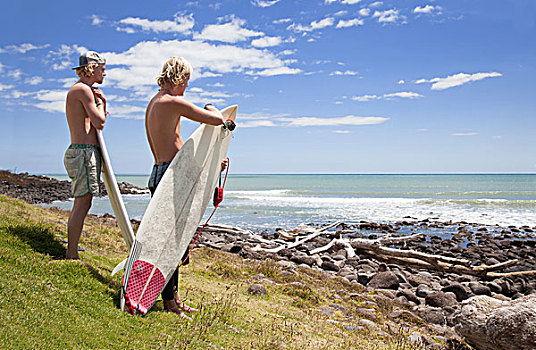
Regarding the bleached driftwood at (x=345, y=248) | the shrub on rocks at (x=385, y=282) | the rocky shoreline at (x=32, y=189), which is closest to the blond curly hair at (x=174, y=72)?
the shrub on rocks at (x=385, y=282)

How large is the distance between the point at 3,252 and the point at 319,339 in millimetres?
4210

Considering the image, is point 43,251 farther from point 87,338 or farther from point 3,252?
point 87,338

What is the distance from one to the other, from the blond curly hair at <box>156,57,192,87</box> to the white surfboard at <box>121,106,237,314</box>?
76cm

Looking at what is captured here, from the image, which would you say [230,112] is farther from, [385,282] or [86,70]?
[385,282]

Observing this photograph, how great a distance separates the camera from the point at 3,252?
15.0 ft

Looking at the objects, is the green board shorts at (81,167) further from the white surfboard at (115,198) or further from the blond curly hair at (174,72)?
the blond curly hair at (174,72)

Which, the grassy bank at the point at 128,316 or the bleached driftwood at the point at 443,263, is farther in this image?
the bleached driftwood at the point at 443,263

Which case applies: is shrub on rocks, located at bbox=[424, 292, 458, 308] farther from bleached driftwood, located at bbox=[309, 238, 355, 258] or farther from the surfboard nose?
the surfboard nose

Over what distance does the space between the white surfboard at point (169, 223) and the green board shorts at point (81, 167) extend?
884mm

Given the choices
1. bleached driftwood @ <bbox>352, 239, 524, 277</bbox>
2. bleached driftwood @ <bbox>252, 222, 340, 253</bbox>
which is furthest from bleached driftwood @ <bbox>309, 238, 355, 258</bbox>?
bleached driftwood @ <bbox>252, 222, 340, 253</bbox>

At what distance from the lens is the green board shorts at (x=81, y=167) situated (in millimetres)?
4953

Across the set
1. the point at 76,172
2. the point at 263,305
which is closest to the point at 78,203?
the point at 76,172

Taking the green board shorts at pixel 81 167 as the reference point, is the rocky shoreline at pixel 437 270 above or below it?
below

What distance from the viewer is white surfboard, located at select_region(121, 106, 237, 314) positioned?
15.3 feet
